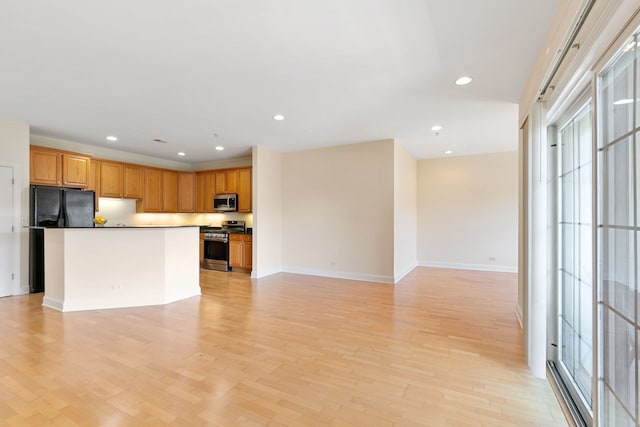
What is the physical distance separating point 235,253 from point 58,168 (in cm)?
348

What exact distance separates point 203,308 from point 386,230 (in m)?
3.37

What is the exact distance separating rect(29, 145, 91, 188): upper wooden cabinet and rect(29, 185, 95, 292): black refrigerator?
24cm

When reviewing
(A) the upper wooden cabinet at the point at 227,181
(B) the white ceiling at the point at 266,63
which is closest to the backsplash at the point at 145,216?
(A) the upper wooden cabinet at the point at 227,181

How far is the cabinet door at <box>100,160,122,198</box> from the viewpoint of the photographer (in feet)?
19.4

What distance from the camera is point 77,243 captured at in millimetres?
3787

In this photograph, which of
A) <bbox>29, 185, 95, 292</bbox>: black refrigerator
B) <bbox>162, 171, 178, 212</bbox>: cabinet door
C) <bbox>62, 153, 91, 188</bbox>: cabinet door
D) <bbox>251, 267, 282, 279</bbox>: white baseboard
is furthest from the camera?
<bbox>162, 171, 178, 212</bbox>: cabinet door

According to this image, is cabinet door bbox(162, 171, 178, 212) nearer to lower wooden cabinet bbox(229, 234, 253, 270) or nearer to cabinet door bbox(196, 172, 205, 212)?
cabinet door bbox(196, 172, 205, 212)

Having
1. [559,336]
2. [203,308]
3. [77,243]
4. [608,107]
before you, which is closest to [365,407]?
[559,336]

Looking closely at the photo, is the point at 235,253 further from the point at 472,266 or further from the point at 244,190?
Result: the point at 472,266

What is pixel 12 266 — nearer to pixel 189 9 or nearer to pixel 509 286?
pixel 189 9

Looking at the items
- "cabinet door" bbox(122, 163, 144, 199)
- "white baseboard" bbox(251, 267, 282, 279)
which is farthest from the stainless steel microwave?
"white baseboard" bbox(251, 267, 282, 279)

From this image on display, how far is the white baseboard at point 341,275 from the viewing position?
17.8ft

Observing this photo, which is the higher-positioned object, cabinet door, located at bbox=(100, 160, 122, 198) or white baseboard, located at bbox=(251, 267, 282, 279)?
cabinet door, located at bbox=(100, 160, 122, 198)

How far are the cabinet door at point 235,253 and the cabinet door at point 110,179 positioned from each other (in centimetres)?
261
